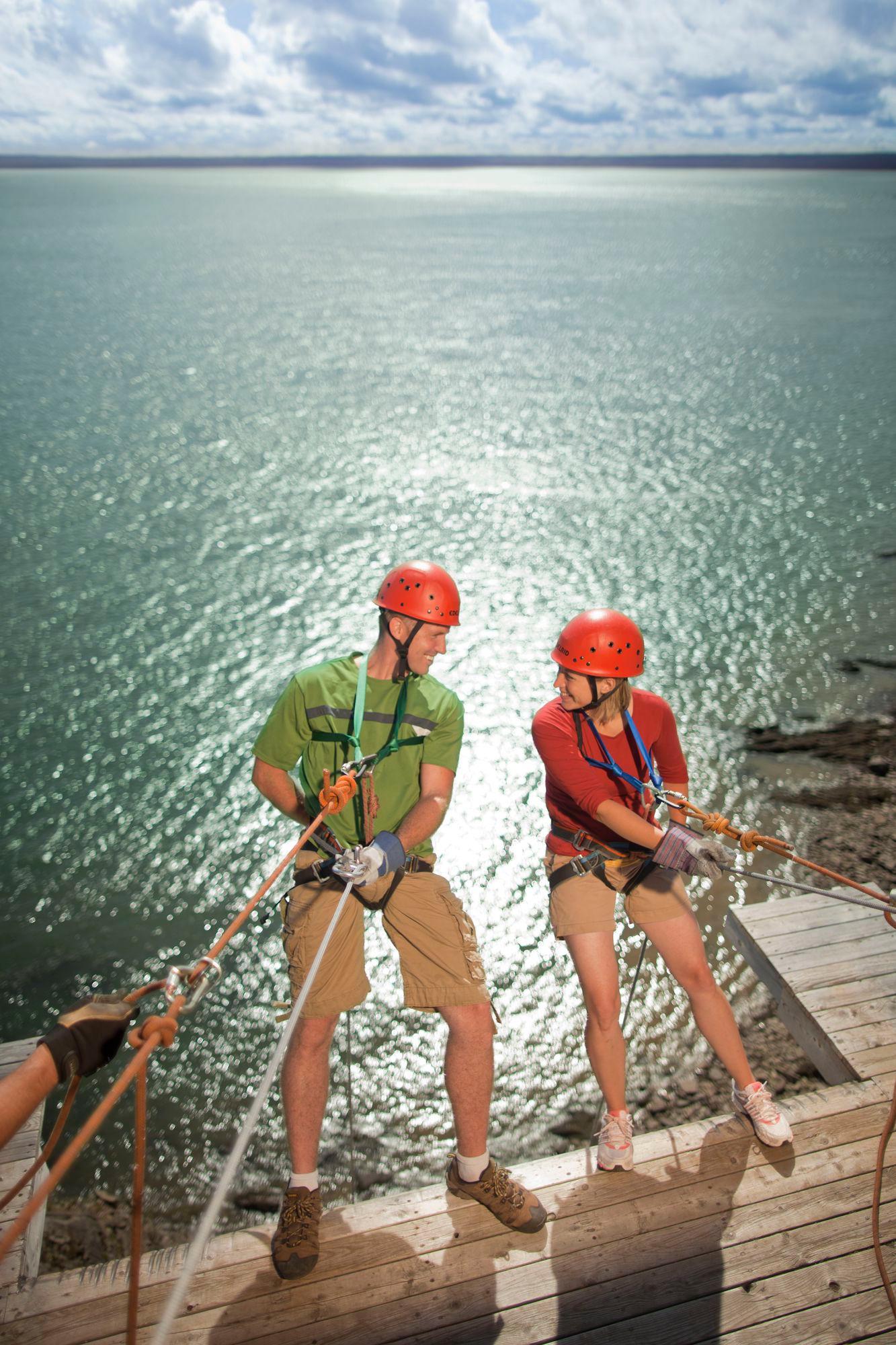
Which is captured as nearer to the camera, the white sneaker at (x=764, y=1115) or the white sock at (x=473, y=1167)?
the white sock at (x=473, y=1167)

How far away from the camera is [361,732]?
12.5ft

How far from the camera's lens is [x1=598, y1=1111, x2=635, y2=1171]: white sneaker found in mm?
3787

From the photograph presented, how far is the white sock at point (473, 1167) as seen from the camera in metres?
3.64

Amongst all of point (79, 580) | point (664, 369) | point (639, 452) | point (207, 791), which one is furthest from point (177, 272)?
point (207, 791)

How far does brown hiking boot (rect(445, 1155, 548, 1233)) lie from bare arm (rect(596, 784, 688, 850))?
4.48 feet

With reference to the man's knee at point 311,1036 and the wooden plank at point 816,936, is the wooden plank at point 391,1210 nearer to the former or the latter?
the man's knee at point 311,1036

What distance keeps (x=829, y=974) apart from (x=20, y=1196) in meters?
4.02

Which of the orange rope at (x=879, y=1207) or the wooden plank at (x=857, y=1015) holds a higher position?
the orange rope at (x=879, y=1207)

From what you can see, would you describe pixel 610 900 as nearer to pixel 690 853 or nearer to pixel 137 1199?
pixel 690 853

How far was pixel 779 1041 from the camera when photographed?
252 inches

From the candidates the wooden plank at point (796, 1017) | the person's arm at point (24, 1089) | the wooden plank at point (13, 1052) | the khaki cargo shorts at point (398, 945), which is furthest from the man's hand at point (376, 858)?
the wooden plank at point (796, 1017)

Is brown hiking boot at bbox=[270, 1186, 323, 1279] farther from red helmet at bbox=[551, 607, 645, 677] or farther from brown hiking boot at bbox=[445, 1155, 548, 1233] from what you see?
red helmet at bbox=[551, 607, 645, 677]

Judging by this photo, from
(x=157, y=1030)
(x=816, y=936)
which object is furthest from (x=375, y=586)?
(x=157, y=1030)

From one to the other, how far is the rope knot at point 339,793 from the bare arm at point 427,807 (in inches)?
12.4
